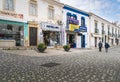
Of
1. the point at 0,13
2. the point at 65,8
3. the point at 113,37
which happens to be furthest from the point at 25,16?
the point at 113,37

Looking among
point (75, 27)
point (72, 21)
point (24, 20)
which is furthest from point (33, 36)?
point (75, 27)

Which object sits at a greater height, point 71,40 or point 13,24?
point 13,24

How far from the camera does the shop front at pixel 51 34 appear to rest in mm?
22117

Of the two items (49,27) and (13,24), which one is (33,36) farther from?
(13,24)

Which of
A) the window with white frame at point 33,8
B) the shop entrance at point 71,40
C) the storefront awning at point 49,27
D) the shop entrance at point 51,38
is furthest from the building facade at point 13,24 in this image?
the shop entrance at point 71,40

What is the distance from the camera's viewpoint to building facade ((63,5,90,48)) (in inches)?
1033

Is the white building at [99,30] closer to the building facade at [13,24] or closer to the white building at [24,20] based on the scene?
the white building at [24,20]

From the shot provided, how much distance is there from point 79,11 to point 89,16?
4495mm

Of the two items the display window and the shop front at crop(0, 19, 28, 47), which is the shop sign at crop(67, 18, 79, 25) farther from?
the display window

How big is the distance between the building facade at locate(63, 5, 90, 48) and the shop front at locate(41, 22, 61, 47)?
1.43m

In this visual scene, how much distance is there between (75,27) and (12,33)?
1216 centimetres

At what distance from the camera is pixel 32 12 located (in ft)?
67.4

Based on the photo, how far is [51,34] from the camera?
23.9 meters

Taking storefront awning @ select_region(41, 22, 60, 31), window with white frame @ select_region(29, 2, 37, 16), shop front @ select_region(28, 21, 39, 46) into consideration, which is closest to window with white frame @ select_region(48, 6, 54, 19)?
storefront awning @ select_region(41, 22, 60, 31)
